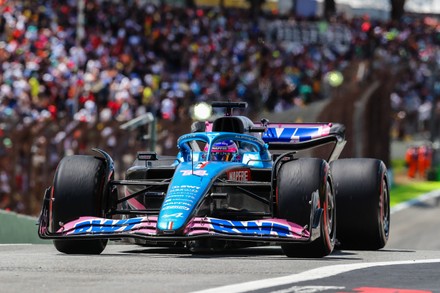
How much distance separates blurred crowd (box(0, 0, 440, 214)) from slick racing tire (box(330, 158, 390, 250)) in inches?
290

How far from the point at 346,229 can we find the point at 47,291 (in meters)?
4.86

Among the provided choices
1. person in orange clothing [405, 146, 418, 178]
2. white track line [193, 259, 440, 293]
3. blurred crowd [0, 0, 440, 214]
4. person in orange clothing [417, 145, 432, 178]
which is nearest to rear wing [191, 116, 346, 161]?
white track line [193, 259, 440, 293]

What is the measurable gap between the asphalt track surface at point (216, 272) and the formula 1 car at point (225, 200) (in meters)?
0.19

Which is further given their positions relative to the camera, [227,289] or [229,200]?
[229,200]

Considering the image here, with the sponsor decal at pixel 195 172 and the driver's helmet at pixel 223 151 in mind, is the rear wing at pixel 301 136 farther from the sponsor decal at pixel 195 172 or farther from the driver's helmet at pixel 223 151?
the sponsor decal at pixel 195 172

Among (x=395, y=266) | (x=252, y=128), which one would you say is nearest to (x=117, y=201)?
(x=252, y=128)

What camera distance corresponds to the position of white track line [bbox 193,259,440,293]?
23.5 ft

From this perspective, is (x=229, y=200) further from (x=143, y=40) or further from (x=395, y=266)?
(x=143, y=40)

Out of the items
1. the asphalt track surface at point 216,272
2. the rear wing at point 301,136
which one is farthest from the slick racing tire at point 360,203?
the rear wing at point 301,136

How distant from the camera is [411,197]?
33.6 metres

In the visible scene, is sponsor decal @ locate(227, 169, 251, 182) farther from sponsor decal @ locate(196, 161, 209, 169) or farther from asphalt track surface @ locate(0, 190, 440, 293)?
asphalt track surface @ locate(0, 190, 440, 293)

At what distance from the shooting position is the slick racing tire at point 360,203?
11406 mm

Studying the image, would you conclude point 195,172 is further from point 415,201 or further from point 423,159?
point 423,159

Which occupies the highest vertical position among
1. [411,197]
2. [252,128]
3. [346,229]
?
[252,128]
